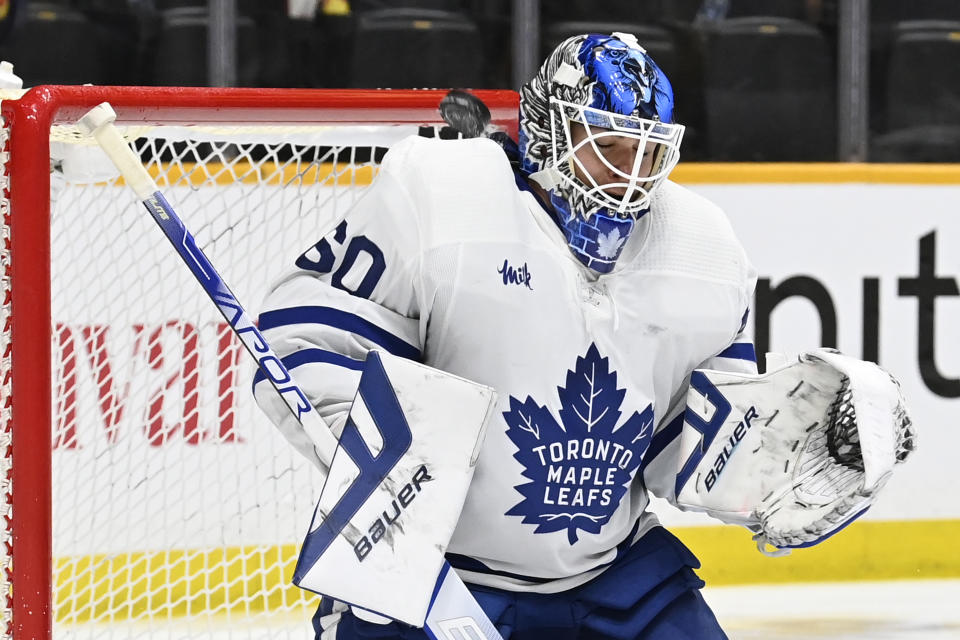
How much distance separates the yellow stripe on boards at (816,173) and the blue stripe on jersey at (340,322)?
2032mm

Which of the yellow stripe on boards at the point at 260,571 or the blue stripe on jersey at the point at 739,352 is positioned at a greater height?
the blue stripe on jersey at the point at 739,352

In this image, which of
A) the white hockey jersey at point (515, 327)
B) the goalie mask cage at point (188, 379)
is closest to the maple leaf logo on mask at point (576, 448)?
the white hockey jersey at point (515, 327)

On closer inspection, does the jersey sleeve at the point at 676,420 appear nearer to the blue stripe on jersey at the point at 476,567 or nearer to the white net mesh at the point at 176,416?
the blue stripe on jersey at the point at 476,567

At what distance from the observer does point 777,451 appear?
1.68 meters

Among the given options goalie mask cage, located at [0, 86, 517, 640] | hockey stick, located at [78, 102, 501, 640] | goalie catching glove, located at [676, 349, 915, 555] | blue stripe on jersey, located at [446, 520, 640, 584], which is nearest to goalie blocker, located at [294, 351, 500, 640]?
hockey stick, located at [78, 102, 501, 640]

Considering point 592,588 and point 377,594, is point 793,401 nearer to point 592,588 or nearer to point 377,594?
point 592,588

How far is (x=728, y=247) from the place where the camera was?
168cm

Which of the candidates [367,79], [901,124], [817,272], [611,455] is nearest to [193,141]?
[611,455]

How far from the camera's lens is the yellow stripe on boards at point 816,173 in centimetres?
350

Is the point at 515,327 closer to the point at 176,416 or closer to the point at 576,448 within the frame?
the point at 576,448

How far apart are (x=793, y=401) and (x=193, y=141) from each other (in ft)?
3.21

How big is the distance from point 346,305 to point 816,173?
7.29ft

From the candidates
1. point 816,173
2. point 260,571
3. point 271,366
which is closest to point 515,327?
point 271,366

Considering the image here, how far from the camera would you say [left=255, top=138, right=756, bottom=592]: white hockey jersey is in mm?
1534
